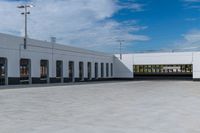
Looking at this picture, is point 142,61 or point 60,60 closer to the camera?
point 60,60

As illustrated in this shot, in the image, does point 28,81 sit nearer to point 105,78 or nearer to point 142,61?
point 105,78

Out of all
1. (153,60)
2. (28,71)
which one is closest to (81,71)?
(28,71)

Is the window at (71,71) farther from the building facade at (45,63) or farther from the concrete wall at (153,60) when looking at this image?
the concrete wall at (153,60)

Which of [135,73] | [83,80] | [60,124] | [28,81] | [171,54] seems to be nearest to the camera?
[60,124]

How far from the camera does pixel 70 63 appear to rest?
43.7 metres

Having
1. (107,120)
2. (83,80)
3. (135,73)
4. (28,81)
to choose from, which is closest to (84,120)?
(107,120)

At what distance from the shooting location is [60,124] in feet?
27.4

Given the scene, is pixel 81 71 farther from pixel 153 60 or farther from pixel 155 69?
pixel 155 69

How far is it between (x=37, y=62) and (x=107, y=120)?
88.7ft

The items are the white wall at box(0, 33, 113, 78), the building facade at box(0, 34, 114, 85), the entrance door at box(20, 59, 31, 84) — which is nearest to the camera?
the white wall at box(0, 33, 113, 78)

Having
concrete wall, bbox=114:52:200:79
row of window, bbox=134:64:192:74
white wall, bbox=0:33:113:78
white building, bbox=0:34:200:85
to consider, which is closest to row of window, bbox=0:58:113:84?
white building, bbox=0:34:200:85

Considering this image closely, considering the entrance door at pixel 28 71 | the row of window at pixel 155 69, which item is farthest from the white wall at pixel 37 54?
the row of window at pixel 155 69

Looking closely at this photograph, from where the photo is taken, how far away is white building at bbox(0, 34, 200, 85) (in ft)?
102

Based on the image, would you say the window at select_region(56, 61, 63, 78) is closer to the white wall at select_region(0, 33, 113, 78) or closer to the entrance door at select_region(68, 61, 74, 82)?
the white wall at select_region(0, 33, 113, 78)
